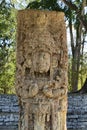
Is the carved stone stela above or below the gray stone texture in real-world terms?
above

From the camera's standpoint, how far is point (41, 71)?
335 inches

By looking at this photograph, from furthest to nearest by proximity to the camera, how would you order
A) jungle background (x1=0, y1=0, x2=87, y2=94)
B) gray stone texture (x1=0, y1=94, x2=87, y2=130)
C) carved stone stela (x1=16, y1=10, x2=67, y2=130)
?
1. jungle background (x1=0, y1=0, x2=87, y2=94)
2. gray stone texture (x1=0, y1=94, x2=87, y2=130)
3. carved stone stela (x1=16, y1=10, x2=67, y2=130)

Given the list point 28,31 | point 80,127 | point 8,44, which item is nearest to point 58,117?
point 28,31

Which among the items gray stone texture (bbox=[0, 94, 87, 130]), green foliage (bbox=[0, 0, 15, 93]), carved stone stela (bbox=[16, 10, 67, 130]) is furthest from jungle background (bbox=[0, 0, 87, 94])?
carved stone stela (bbox=[16, 10, 67, 130])

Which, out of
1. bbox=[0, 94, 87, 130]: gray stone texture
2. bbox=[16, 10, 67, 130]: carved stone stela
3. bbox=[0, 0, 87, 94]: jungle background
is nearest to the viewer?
bbox=[16, 10, 67, 130]: carved stone stela

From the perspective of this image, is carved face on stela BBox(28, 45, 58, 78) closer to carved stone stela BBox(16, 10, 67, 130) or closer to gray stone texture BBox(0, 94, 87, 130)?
carved stone stela BBox(16, 10, 67, 130)

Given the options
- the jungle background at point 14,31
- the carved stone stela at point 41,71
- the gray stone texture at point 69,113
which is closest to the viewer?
the carved stone stela at point 41,71

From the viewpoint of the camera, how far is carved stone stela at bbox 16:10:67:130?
845cm

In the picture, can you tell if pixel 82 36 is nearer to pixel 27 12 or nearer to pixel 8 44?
pixel 8 44

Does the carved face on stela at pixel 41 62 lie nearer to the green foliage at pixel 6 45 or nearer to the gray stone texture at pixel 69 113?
the gray stone texture at pixel 69 113

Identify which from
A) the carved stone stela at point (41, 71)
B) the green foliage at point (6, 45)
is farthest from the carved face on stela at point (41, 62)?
the green foliage at point (6, 45)

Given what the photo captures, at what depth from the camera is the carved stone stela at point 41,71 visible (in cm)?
845

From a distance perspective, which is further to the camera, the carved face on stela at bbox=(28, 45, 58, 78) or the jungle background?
the jungle background

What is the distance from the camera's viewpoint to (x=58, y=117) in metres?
8.48
